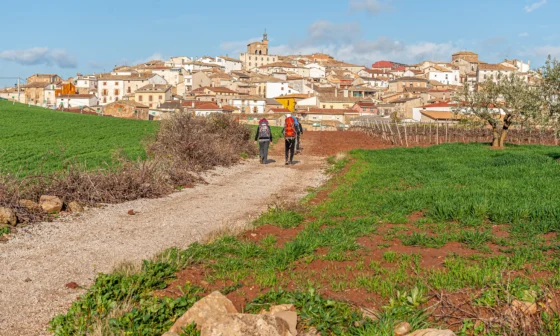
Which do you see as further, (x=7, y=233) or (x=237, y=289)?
(x=7, y=233)

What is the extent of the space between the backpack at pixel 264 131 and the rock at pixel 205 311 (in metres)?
16.4

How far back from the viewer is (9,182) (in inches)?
405

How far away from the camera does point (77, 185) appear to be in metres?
→ 11.8

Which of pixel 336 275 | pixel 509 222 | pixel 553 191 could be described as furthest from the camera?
pixel 553 191

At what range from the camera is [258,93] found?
128250 mm

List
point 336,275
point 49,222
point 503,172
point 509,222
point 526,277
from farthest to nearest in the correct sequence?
point 503,172, point 49,222, point 509,222, point 336,275, point 526,277

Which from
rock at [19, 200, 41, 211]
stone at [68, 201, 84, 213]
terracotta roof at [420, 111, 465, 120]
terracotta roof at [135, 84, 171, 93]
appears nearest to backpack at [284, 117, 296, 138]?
stone at [68, 201, 84, 213]

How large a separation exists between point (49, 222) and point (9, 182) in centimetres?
113

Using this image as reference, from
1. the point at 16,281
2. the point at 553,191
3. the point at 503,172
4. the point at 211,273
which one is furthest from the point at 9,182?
the point at 503,172

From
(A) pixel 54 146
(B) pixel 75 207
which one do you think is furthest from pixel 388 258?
(A) pixel 54 146

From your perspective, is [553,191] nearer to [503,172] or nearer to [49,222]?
[503,172]

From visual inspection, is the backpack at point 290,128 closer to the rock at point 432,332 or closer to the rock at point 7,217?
the rock at point 7,217

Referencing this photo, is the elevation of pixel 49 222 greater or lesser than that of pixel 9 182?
lesser

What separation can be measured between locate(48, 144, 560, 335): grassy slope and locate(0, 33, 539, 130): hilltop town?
6405cm
